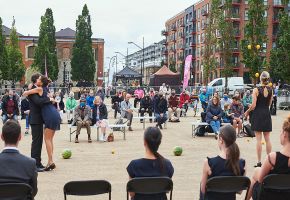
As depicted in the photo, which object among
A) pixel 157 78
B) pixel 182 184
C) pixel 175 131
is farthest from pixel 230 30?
pixel 182 184

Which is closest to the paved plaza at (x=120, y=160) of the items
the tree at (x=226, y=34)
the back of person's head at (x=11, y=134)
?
the back of person's head at (x=11, y=134)

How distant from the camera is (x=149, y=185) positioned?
16.7 feet

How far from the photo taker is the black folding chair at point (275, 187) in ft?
16.8

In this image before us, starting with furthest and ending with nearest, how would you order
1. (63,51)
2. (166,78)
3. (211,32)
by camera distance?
(63,51) → (166,78) → (211,32)

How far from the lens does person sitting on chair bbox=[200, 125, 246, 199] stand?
5336 mm

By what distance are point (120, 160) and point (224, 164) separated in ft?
21.7

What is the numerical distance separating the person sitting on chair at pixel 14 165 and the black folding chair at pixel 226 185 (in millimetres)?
1921

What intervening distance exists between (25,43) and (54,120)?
78.9 m

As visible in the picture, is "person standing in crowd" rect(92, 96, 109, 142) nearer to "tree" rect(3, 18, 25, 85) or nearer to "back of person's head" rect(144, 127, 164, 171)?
"back of person's head" rect(144, 127, 164, 171)

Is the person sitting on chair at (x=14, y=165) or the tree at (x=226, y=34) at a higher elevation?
the tree at (x=226, y=34)

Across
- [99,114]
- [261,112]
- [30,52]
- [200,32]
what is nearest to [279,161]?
[261,112]

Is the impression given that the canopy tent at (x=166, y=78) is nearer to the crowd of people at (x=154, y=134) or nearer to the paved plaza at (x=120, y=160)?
the crowd of people at (x=154, y=134)

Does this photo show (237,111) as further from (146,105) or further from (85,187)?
(85,187)

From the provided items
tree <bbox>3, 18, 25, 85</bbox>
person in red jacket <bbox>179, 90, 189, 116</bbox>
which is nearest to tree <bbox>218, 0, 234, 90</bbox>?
person in red jacket <bbox>179, 90, 189, 116</bbox>
